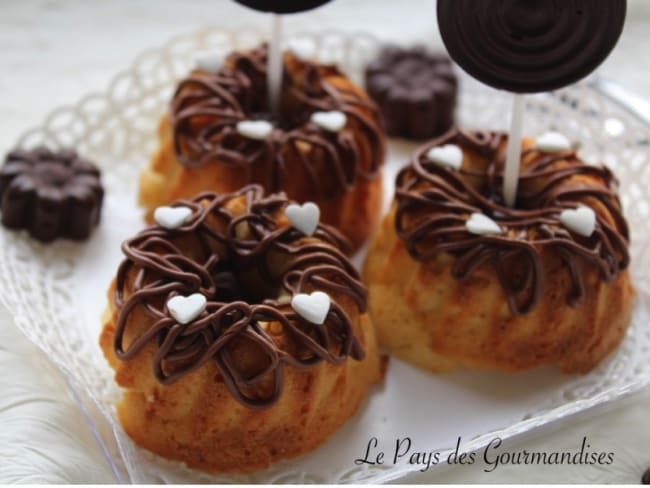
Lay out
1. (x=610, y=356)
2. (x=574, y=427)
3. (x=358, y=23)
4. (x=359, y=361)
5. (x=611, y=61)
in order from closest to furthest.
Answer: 1. (x=574, y=427)
2. (x=359, y=361)
3. (x=610, y=356)
4. (x=611, y=61)
5. (x=358, y=23)

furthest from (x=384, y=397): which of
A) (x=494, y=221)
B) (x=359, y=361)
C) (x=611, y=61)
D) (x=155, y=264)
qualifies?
(x=611, y=61)

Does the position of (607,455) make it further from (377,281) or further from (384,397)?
(377,281)

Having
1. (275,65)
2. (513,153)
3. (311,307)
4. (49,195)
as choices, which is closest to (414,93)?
(275,65)

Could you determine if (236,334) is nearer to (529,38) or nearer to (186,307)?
(186,307)

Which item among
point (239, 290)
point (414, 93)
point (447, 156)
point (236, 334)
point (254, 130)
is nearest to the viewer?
point (236, 334)

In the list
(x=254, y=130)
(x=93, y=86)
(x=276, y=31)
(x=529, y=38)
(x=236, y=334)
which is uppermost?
(x=529, y=38)

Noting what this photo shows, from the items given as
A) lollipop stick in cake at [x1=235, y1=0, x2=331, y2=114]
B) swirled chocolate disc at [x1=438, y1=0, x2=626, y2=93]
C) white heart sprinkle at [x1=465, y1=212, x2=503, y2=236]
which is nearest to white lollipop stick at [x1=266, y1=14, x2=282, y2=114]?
lollipop stick in cake at [x1=235, y1=0, x2=331, y2=114]

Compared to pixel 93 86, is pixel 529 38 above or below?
above

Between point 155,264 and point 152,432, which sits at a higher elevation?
point 155,264

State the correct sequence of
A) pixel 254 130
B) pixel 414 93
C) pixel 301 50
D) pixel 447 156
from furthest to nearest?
pixel 414 93 < pixel 301 50 < pixel 254 130 < pixel 447 156
